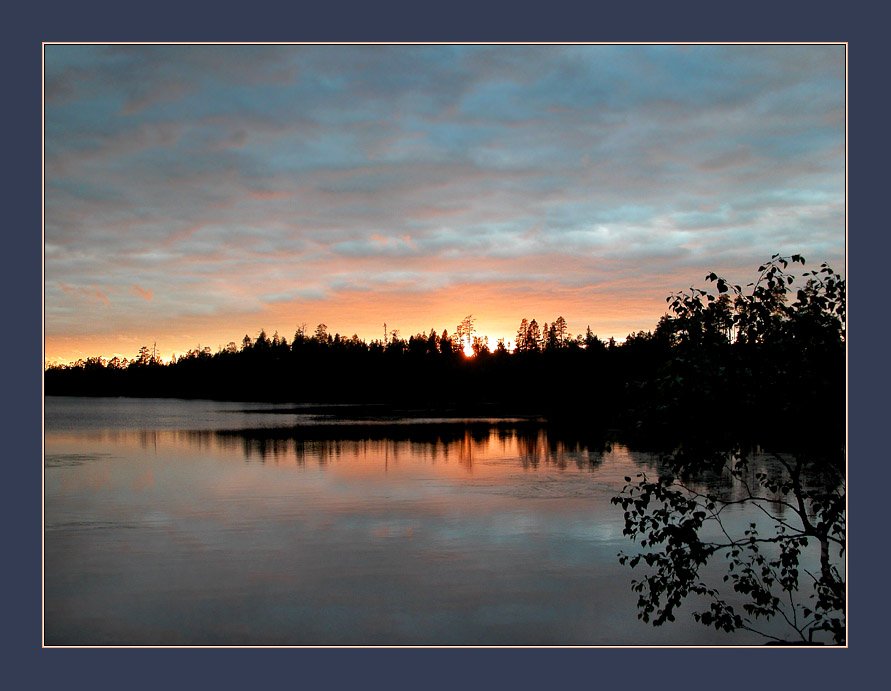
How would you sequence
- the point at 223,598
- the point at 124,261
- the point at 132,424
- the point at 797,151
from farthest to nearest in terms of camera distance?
the point at 132,424 → the point at 124,261 → the point at 223,598 → the point at 797,151

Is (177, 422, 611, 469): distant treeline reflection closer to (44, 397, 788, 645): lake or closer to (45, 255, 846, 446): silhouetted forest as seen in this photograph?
(44, 397, 788, 645): lake

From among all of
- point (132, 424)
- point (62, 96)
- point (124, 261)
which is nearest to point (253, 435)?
point (132, 424)

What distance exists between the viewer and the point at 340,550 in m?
9.13

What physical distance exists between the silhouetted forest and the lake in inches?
75.4

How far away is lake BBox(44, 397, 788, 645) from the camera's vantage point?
22.1ft

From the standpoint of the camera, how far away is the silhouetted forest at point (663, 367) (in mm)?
4648

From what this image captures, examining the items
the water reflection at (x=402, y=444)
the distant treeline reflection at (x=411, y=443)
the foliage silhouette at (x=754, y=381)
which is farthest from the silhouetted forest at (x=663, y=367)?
the distant treeline reflection at (x=411, y=443)

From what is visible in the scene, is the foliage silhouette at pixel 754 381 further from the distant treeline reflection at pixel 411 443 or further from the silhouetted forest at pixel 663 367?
the distant treeline reflection at pixel 411 443

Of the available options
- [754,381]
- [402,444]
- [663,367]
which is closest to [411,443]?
[402,444]

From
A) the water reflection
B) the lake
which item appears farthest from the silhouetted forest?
the water reflection

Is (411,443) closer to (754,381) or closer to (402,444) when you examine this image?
(402,444)

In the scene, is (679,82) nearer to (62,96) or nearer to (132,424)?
(62,96)

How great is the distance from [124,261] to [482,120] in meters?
4.78

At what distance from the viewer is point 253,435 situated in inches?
907
